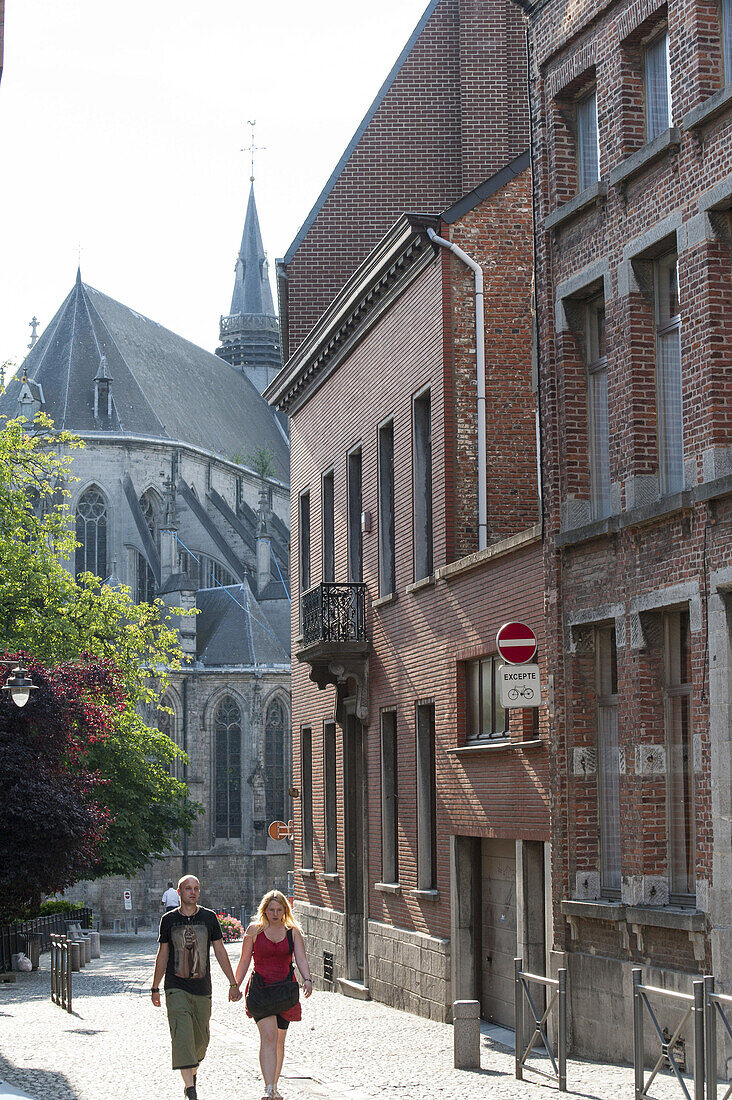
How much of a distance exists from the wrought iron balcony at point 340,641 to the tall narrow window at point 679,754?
973cm

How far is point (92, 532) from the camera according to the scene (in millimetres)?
67625

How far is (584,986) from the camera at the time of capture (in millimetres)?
14117

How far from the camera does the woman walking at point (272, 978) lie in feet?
34.4

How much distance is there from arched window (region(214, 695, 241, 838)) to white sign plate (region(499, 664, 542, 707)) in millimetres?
51870

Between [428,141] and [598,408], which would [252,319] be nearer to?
[428,141]

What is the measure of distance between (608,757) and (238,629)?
53905 mm

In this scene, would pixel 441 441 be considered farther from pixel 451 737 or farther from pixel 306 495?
pixel 306 495

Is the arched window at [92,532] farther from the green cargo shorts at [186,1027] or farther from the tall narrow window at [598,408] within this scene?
the green cargo shorts at [186,1027]

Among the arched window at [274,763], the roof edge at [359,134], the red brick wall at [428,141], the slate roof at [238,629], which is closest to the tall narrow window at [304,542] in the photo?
the red brick wall at [428,141]

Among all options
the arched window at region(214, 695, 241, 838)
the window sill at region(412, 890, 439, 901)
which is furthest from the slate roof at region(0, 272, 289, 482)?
the window sill at region(412, 890, 439, 901)

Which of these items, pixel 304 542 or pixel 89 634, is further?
pixel 89 634

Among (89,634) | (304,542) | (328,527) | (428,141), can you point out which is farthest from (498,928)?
(89,634)

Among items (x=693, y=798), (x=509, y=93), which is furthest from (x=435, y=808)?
(x=509, y=93)

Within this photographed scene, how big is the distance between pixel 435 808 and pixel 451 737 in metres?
1.55
